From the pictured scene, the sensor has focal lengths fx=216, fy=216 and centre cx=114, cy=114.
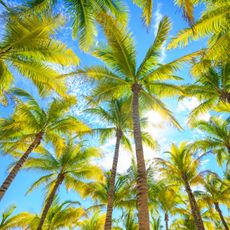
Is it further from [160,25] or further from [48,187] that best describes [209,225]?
[160,25]

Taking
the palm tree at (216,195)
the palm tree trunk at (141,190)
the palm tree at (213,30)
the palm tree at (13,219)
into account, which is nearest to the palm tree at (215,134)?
the palm tree at (216,195)

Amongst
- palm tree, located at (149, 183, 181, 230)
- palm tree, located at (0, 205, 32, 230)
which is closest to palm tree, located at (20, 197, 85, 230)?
palm tree, located at (0, 205, 32, 230)

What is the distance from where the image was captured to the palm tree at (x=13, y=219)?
19.9m

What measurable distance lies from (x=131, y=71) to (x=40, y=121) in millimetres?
7011

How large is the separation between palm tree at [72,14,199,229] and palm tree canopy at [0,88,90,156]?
3.12 metres

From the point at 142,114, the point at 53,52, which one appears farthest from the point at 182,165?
→ the point at 53,52

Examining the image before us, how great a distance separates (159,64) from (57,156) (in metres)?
10.4

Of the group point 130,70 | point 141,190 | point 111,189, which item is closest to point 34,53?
point 130,70

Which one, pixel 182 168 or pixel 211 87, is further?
pixel 182 168

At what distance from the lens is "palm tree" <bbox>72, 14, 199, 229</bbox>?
10055 millimetres

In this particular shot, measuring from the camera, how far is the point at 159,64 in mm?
11664

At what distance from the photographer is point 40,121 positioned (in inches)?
556

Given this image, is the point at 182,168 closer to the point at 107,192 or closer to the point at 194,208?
the point at 194,208

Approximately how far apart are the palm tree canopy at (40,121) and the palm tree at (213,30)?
24.4 ft
